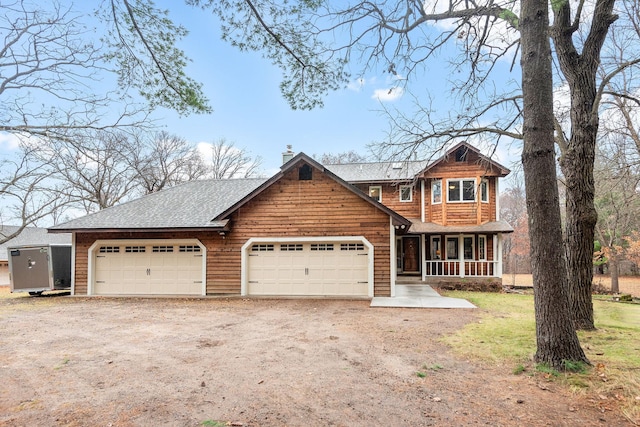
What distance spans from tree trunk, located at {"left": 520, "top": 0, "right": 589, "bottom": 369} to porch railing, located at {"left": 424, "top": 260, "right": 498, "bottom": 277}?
39.8 feet

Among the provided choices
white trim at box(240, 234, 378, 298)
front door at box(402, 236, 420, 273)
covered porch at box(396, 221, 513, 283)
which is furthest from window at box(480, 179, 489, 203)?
white trim at box(240, 234, 378, 298)

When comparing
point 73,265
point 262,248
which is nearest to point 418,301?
point 262,248

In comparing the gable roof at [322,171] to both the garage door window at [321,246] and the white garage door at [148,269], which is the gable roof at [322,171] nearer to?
the garage door window at [321,246]

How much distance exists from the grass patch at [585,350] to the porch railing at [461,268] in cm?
680

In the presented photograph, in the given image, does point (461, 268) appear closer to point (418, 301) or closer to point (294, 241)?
point (418, 301)

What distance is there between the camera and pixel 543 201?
489 centimetres

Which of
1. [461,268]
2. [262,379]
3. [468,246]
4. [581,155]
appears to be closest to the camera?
[262,379]

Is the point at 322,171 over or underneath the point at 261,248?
over

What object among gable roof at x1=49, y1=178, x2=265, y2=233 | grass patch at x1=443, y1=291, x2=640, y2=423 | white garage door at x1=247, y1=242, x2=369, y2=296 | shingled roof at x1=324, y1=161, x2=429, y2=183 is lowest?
grass patch at x1=443, y1=291, x2=640, y2=423

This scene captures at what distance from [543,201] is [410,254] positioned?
13432 mm

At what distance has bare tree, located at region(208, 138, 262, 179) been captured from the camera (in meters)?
31.2

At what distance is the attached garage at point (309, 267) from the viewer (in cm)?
1207

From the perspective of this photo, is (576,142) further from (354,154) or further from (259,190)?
(354,154)

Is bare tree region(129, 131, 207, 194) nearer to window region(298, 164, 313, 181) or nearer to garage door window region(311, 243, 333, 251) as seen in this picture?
window region(298, 164, 313, 181)
